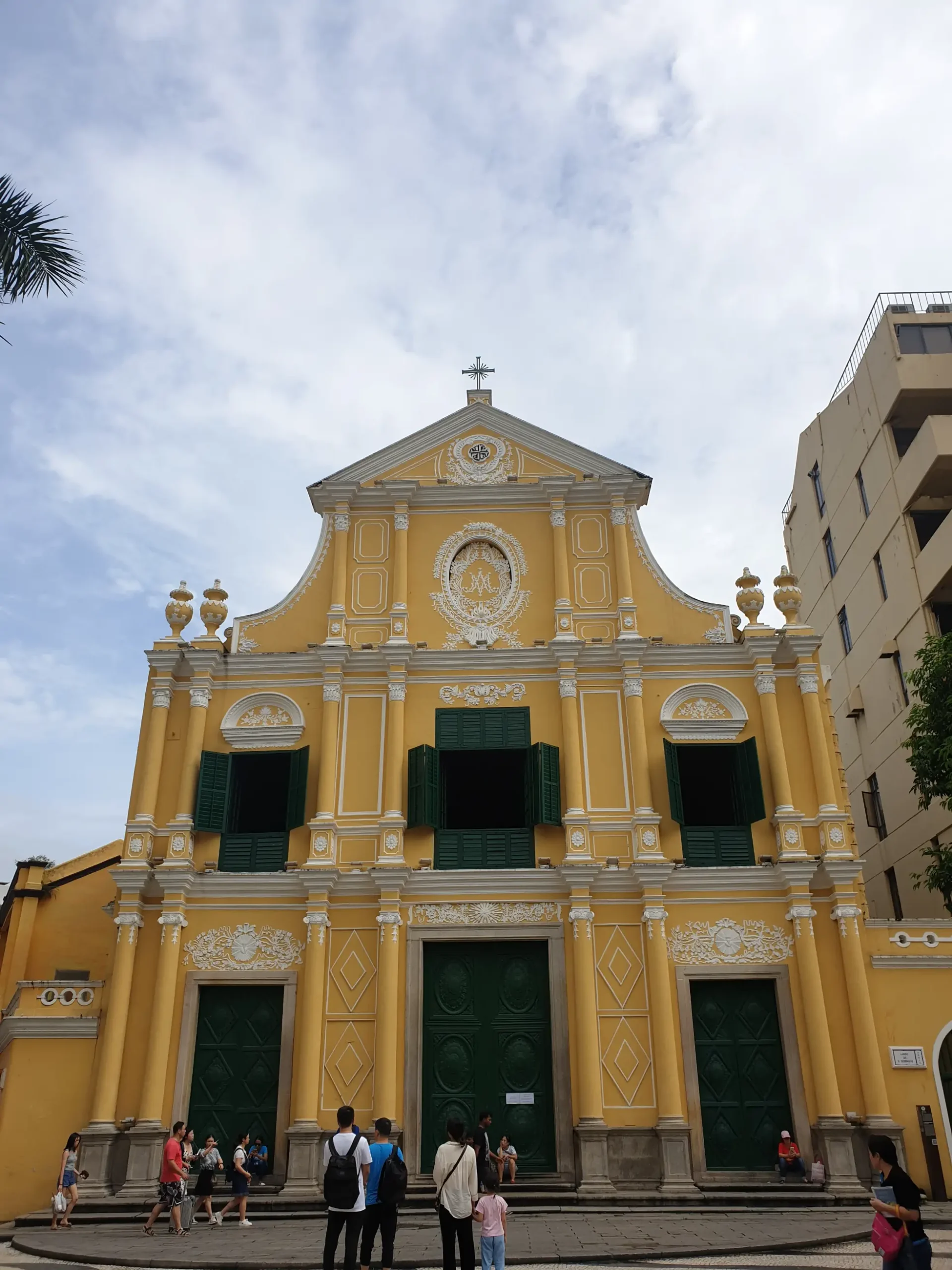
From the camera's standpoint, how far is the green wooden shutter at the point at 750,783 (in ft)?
54.6

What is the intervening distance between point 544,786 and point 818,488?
1823cm

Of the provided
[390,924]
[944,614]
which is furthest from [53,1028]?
[944,614]

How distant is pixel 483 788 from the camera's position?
19.6 meters

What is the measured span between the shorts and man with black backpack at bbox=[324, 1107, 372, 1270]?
527 cm

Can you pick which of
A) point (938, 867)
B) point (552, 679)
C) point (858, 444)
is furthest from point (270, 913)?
point (858, 444)

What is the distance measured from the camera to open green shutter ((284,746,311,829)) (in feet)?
55.8

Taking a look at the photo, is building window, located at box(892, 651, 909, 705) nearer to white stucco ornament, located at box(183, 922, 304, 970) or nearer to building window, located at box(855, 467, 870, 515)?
building window, located at box(855, 467, 870, 515)

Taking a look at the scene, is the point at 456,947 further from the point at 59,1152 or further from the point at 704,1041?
the point at 59,1152

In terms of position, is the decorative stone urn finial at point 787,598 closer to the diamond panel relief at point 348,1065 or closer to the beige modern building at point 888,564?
the beige modern building at point 888,564

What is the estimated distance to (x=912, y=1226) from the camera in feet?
21.1

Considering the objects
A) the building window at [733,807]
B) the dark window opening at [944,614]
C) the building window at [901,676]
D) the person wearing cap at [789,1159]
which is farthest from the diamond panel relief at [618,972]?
the dark window opening at [944,614]

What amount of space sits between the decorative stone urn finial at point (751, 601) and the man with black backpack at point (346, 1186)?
39.5 ft

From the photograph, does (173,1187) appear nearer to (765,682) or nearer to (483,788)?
(483,788)

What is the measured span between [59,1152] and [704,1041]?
9.58 meters
